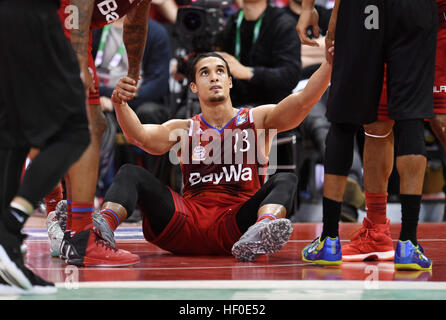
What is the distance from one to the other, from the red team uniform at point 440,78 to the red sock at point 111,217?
142 centimetres

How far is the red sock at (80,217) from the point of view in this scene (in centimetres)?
326

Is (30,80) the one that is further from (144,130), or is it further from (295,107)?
(295,107)

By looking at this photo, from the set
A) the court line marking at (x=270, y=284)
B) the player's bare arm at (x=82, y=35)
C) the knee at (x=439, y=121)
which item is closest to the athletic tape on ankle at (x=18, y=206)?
the court line marking at (x=270, y=284)

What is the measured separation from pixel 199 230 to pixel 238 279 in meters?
0.90

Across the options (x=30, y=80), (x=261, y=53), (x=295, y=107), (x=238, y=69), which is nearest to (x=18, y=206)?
(x=30, y=80)

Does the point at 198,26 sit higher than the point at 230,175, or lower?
higher

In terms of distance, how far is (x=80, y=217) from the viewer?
326 cm

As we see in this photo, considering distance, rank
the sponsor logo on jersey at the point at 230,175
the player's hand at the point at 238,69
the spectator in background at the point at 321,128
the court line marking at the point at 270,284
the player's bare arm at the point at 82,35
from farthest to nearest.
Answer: the spectator in background at the point at 321,128 → the player's hand at the point at 238,69 → the sponsor logo on jersey at the point at 230,175 → the player's bare arm at the point at 82,35 → the court line marking at the point at 270,284

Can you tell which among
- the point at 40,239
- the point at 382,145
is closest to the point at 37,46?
the point at 382,145

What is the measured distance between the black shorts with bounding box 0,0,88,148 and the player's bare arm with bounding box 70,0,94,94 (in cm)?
36

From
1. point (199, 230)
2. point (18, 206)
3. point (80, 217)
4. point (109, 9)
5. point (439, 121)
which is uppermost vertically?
point (109, 9)

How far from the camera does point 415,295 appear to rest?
2.42 meters

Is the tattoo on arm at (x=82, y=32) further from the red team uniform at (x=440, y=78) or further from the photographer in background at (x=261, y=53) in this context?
the photographer in background at (x=261, y=53)

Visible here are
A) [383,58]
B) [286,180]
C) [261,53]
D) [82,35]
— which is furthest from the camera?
[261,53]
